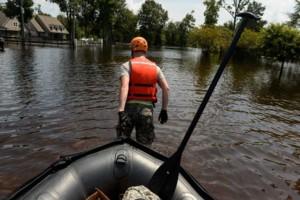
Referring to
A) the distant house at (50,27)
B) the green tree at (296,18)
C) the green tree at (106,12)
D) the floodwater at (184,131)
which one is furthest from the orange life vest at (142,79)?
the distant house at (50,27)

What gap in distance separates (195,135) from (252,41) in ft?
142

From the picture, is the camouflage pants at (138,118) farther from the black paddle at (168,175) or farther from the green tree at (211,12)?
the green tree at (211,12)

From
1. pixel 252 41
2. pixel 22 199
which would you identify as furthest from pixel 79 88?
pixel 252 41

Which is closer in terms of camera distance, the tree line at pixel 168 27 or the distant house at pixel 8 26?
the tree line at pixel 168 27

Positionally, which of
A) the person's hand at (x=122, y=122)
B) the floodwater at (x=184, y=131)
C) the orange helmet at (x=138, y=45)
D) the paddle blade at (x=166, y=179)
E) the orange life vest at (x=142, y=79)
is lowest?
the floodwater at (x=184, y=131)

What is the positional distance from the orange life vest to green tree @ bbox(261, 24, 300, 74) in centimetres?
2272

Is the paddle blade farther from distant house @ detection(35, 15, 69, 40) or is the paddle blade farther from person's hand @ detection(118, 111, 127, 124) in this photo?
distant house @ detection(35, 15, 69, 40)

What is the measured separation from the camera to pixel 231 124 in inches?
388

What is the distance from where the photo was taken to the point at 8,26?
67.9 metres

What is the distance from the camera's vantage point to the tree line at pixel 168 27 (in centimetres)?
2516

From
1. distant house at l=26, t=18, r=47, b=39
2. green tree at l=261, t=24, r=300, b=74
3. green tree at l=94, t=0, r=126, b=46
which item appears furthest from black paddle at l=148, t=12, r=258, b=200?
distant house at l=26, t=18, r=47, b=39

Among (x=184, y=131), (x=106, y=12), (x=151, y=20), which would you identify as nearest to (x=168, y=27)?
(x=151, y=20)

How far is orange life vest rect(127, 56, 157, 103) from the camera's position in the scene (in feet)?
15.1

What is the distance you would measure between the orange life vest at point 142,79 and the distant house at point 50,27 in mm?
80499
